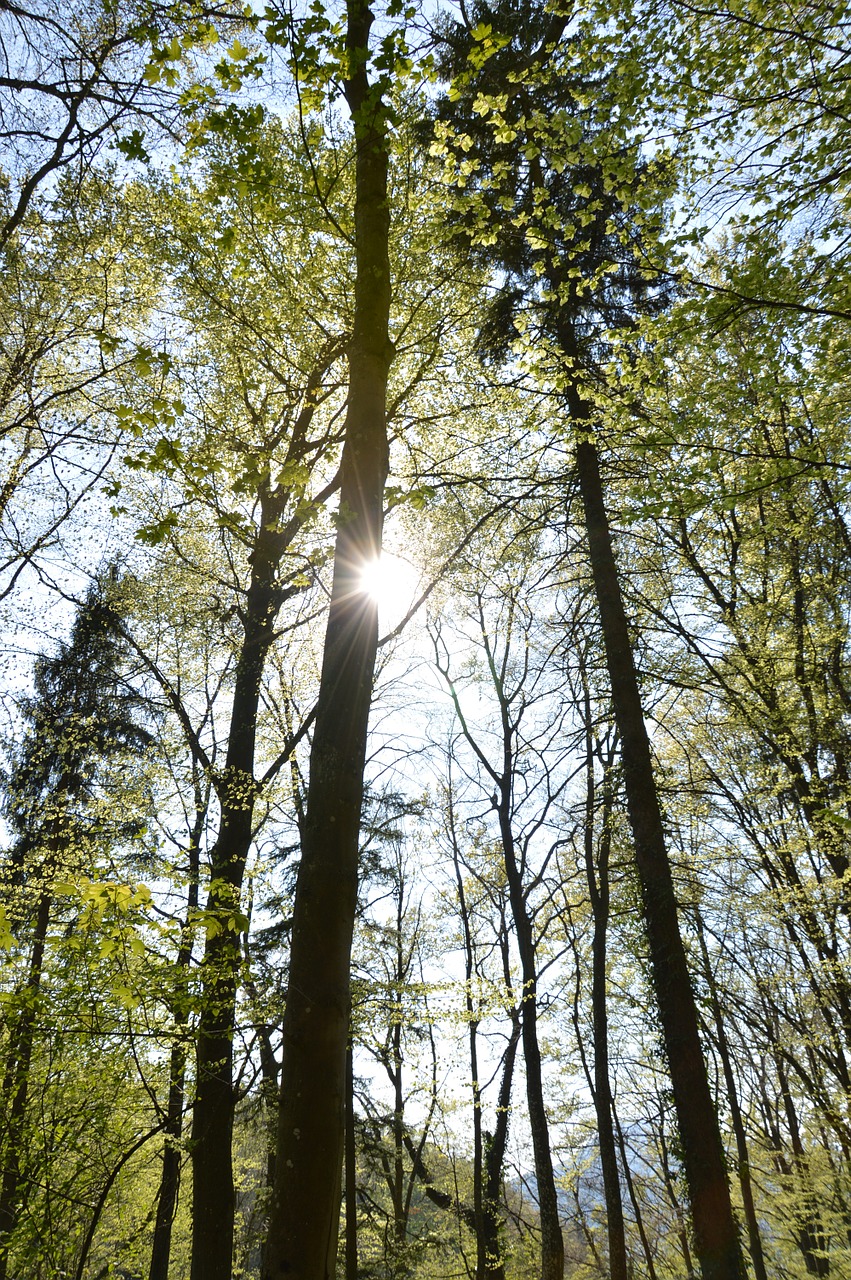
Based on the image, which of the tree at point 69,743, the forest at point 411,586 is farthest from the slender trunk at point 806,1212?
the tree at point 69,743

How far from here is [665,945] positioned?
619cm

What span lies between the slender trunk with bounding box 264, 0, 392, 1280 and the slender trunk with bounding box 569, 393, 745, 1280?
437 centimetres

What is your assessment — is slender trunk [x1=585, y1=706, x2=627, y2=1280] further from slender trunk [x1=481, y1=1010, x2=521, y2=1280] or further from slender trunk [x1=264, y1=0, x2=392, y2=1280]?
slender trunk [x1=264, y1=0, x2=392, y2=1280]

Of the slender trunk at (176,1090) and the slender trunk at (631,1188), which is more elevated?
the slender trunk at (176,1090)

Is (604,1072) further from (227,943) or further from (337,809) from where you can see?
(337,809)

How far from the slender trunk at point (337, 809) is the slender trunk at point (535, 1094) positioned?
9465 millimetres

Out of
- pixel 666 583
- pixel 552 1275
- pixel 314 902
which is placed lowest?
pixel 552 1275

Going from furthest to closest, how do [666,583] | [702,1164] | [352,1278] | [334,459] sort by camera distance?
→ [666,583]
[334,459]
[352,1278]
[702,1164]

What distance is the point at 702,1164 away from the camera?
5441 mm

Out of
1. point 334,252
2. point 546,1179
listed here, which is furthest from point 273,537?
point 546,1179

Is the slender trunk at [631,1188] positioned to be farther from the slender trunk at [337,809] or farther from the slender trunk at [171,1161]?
the slender trunk at [337,809]

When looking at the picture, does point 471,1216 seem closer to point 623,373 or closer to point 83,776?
point 83,776

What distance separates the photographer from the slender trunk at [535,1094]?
963 cm

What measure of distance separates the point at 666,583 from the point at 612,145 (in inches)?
250
